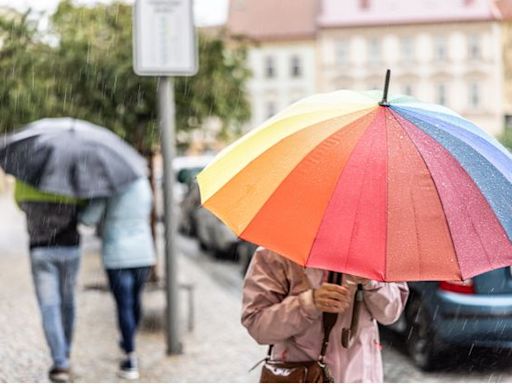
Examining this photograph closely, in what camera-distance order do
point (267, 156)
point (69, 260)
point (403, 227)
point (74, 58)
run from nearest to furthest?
point (403, 227), point (267, 156), point (69, 260), point (74, 58)

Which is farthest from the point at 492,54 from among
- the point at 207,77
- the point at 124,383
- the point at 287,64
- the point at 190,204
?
the point at 124,383

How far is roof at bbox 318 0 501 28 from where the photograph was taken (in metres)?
69.2

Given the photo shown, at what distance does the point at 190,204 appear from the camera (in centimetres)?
2012

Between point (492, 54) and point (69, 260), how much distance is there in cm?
6647

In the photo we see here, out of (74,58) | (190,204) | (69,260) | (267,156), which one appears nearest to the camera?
(267,156)

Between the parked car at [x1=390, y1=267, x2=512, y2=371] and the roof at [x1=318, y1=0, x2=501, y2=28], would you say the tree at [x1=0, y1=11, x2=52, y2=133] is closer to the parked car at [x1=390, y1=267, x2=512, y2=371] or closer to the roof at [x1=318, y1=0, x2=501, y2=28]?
the parked car at [x1=390, y1=267, x2=512, y2=371]

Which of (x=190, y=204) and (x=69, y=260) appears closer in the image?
(x=69, y=260)

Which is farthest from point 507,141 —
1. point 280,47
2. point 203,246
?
point 280,47

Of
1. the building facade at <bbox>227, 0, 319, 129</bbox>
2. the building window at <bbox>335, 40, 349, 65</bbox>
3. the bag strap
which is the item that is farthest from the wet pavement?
the building facade at <bbox>227, 0, 319, 129</bbox>

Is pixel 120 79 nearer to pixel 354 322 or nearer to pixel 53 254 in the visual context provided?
pixel 53 254

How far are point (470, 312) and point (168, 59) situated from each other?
291 centimetres

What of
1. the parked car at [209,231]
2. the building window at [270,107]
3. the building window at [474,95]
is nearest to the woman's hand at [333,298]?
the parked car at [209,231]

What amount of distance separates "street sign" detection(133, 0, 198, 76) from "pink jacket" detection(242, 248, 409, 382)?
4.12 meters

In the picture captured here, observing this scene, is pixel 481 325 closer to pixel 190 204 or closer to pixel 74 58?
pixel 74 58
